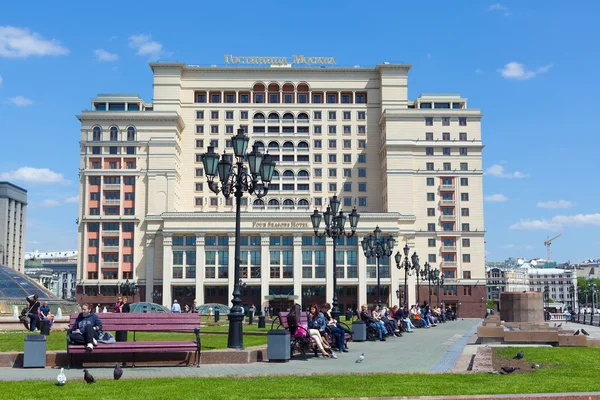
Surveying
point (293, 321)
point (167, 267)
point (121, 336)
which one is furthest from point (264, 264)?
point (121, 336)

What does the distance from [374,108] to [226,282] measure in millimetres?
34963

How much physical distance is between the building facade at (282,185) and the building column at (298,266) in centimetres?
15

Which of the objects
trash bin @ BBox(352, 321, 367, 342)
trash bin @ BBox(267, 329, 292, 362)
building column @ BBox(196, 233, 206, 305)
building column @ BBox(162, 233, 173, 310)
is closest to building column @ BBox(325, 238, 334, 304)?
building column @ BBox(196, 233, 206, 305)

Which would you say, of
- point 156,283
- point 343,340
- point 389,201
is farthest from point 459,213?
point 343,340

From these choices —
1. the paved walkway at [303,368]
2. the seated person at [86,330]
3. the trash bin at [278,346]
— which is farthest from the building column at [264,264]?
the seated person at [86,330]

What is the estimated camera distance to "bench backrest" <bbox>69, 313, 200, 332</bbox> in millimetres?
16594

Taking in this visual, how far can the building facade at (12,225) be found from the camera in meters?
183

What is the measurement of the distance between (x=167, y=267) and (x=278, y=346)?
8052 centimetres

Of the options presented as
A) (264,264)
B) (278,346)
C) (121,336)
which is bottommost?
→ (278,346)

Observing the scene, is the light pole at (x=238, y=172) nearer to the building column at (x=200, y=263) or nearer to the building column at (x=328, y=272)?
the building column at (x=200, y=263)

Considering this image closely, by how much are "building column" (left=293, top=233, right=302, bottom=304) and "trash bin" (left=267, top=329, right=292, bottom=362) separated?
3091 inches

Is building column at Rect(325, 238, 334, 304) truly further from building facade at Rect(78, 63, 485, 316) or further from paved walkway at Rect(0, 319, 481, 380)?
paved walkway at Rect(0, 319, 481, 380)

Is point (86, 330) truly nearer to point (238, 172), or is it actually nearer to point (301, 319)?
point (301, 319)

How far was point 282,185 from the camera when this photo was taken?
108562 millimetres
